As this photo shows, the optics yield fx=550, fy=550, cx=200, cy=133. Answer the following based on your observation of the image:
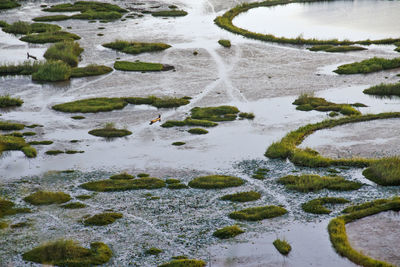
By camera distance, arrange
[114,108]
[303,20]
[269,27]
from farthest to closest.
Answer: [303,20], [269,27], [114,108]

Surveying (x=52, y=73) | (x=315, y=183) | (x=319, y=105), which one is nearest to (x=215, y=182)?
(x=315, y=183)

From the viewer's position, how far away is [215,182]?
42344mm

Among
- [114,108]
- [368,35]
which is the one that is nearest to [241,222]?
[114,108]

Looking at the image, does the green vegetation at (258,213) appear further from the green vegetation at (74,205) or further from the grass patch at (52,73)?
the grass patch at (52,73)

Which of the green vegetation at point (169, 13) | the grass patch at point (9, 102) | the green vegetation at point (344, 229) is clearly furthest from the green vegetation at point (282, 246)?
the green vegetation at point (169, 13)

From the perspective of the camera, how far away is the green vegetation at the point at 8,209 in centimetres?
3772

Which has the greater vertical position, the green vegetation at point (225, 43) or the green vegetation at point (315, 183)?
the green vegetation at point (225, 43)

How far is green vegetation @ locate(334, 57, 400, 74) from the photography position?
73312 millimetres

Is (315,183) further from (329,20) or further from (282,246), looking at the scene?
(329,20)

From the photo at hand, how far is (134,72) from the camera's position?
7575 cm

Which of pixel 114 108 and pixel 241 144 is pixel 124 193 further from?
pixel 114 108

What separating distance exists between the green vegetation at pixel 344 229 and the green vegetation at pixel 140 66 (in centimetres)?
4420

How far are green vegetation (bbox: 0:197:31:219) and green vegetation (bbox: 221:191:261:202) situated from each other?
46.4 feet

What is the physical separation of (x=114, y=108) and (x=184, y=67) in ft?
62.1
